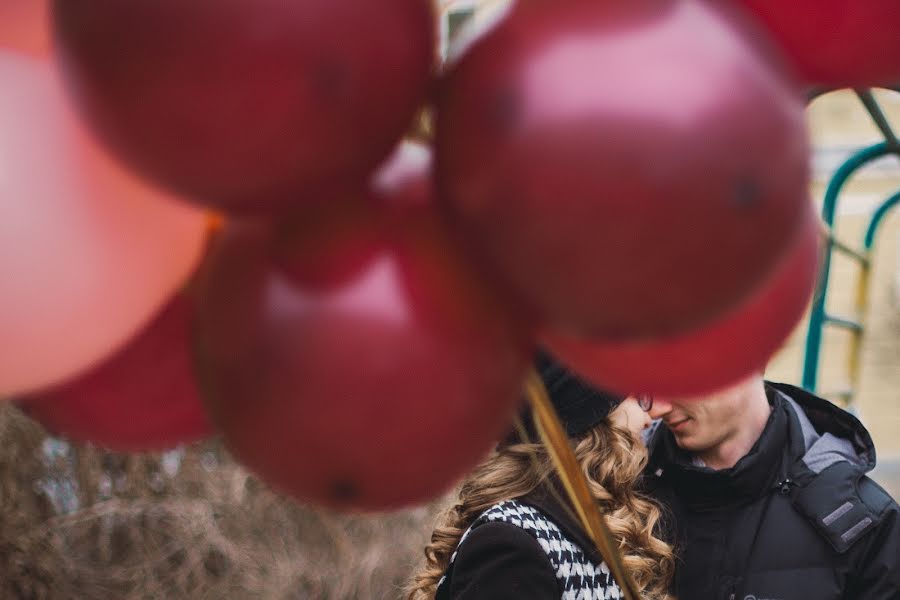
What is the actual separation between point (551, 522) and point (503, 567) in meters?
0.11

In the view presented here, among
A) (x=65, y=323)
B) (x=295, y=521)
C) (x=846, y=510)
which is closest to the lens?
(x=65, y=323)

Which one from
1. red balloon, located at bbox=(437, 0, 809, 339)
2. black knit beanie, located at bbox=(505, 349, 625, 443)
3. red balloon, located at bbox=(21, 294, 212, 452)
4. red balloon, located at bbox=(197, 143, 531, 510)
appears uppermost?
red balloon, located at bbox=(437, 0, 809, 339)

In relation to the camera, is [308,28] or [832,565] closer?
[308,28]

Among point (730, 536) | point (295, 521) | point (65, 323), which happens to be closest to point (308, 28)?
point (65, 323)

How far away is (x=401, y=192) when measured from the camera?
1.94ft

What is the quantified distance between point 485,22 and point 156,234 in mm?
258

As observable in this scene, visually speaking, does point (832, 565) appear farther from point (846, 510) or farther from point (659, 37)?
point (659, 37)

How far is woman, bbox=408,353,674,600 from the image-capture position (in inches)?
56.9

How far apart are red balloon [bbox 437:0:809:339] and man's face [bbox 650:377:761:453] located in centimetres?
126

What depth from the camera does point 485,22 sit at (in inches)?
23.6

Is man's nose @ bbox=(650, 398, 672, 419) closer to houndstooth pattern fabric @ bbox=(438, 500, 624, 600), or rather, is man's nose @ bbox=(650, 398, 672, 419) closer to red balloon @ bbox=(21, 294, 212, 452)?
houndstooth pattern fabric @ bbox=(438, 500, 624, 600)

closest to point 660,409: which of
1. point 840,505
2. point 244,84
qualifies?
→ point 840,505

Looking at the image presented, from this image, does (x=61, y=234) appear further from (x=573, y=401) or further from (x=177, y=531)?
(x=177, y=531)

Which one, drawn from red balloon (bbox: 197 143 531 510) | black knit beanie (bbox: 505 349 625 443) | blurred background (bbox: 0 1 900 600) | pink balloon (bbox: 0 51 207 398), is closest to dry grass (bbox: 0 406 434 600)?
blurred background (bbox: 0 1 900 600)
